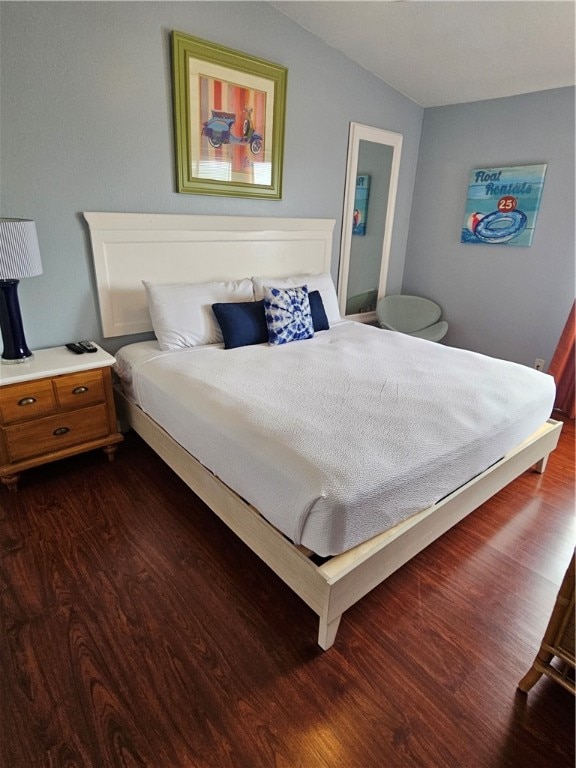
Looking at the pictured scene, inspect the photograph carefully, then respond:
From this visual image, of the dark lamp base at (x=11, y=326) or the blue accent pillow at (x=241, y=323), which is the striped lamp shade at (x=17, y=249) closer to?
the dark lamp base at (x=11, y=326)

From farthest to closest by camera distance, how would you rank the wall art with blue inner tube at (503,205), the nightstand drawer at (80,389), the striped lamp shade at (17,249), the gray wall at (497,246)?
the wall art with blue inner tube at (503,205) < the gray wall at (497,246) < the nightstand drawer at (80,389) < the striped lamp shade at (17,249)

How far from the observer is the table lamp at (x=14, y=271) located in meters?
1.87

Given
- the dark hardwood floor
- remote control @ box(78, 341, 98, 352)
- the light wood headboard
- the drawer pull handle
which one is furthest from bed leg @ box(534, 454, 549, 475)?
the drawer pull handle

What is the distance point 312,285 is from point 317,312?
10.5 inches

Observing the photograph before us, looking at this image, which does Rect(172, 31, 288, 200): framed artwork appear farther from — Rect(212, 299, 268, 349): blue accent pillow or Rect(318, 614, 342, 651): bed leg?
Rect(318, 614, 342, 651): bed leg

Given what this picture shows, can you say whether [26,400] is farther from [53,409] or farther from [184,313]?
[184,313]

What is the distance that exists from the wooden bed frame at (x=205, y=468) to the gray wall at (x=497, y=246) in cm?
112

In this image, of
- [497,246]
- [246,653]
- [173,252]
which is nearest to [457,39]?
[497,246]

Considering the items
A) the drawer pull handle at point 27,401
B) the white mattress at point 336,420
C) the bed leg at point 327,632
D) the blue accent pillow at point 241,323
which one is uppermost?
the blue accent pillow at point 241,323

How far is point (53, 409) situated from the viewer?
2.11 m

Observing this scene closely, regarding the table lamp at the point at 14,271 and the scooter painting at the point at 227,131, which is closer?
the table lamp at the point at 14,271

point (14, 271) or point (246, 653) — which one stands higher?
point (14, 271)

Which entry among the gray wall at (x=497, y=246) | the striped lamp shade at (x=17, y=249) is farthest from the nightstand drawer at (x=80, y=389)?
the gray wall at (x=497, y=246)

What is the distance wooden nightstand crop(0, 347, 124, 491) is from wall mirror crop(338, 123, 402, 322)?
7.35ft
